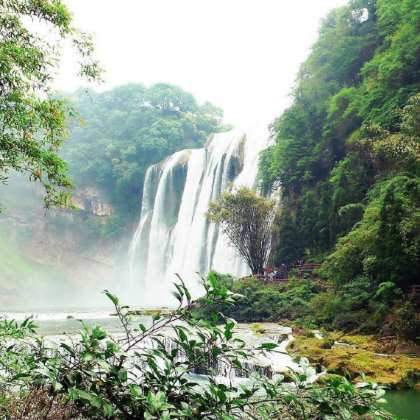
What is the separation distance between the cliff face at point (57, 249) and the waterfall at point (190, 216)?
22.2 ft

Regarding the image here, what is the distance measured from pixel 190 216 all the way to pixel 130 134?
77.3ft

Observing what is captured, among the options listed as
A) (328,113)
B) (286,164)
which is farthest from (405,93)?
(286,164)

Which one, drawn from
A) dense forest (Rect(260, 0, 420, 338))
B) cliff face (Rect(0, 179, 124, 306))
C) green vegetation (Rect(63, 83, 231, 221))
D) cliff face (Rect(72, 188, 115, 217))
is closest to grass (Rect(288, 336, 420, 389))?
dense forest (Rect(260, 0, 420, 338))

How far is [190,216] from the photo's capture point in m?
29.6

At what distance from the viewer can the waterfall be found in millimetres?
25858

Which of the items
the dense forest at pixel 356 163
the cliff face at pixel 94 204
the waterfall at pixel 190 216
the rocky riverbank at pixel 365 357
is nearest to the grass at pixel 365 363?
the rocky riverbank at pixel 365 357

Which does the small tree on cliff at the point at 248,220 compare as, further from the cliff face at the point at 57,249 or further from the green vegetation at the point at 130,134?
the cliff face at the point at 57,249

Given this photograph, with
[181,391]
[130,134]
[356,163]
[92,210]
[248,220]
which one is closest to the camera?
[181,391]

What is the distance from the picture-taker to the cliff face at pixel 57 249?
4175 cm

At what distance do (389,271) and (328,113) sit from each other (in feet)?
37.6

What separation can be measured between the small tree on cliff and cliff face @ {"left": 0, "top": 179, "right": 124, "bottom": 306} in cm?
2630

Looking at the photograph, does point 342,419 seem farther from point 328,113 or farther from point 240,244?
point 328,113

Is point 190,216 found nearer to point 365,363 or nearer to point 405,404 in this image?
point 365,363

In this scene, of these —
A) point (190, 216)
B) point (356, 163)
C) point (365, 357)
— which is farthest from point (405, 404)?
point (190, 216)
